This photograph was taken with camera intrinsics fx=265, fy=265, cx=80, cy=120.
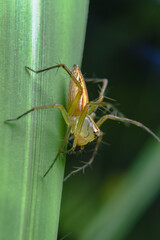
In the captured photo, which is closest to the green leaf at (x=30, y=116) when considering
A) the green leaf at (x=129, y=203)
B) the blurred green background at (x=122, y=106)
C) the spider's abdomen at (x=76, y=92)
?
the spider's abdomen at (x=76, y=92)

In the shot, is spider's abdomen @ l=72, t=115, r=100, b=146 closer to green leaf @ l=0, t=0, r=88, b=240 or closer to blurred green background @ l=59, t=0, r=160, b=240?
green leaf @ l=0, t=0, r=88, b=240

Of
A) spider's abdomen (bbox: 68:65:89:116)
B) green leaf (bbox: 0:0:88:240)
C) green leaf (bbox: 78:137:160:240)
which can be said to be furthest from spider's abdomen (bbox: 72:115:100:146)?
green leaf (bbox: 78:137:160:240)

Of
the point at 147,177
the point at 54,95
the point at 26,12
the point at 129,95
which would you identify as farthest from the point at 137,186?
the point at 26,12

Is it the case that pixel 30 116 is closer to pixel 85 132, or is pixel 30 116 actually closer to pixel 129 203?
pixel 85 132

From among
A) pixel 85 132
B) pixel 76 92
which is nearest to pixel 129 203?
pixel 85 132

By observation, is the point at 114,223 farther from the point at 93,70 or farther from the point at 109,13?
the point at 109,13
